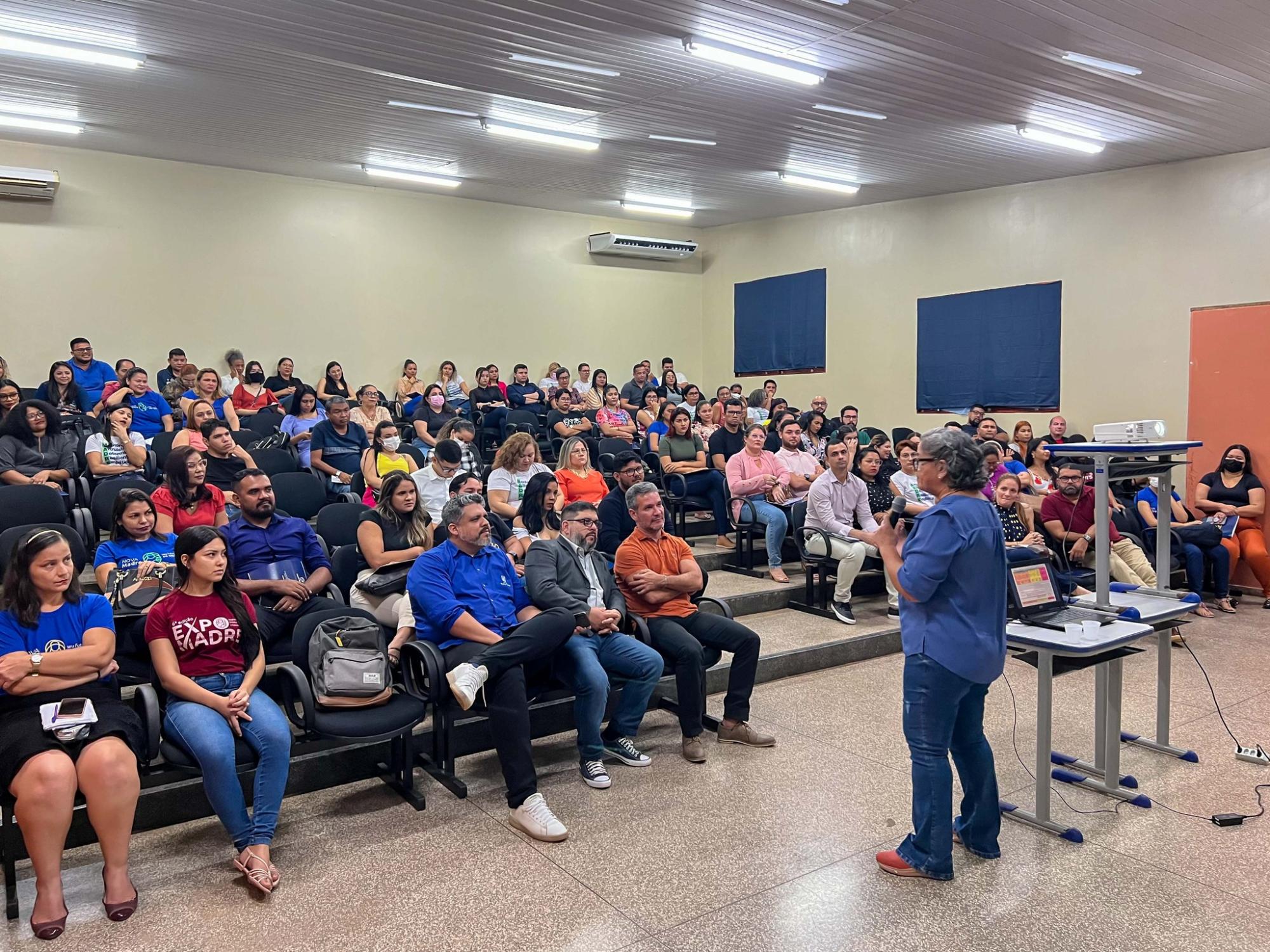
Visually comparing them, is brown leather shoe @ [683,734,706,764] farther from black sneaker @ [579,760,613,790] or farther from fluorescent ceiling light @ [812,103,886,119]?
fluorescent ceiling light @ [812,103,886,119]

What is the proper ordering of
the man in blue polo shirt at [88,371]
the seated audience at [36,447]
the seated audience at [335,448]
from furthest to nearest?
the man in blue polo shirt at [88,371]
the seated audience at [335,448]
the seated audience at [36,447]

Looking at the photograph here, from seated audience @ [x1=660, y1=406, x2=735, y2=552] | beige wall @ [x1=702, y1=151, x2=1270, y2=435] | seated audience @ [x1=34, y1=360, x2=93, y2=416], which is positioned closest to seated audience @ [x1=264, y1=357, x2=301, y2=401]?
seated audience @ [x1=34, y1=360, x2=93, y2=416]

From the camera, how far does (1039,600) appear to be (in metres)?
3.41

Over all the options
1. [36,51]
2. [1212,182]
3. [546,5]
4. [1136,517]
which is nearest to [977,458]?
[546,5]

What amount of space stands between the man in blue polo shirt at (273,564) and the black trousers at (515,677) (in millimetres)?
724

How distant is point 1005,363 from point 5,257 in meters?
9.85

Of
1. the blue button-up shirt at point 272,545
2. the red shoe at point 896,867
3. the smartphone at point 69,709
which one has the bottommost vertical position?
the red shoe at point 896,867

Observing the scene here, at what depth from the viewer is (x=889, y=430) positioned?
1091cm

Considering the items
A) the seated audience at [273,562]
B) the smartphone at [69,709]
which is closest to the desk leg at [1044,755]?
the seated audience at [273,562]

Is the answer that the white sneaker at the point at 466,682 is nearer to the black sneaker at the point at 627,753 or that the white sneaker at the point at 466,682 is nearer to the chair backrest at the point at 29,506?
the black sneaker at the point at 627,753

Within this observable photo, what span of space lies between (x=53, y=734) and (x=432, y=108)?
5703mm

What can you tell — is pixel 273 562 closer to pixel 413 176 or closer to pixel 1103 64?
pixel 1103 64

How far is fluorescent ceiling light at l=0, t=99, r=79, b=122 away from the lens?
7078 mm

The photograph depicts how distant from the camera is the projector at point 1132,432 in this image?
3.79 meters
